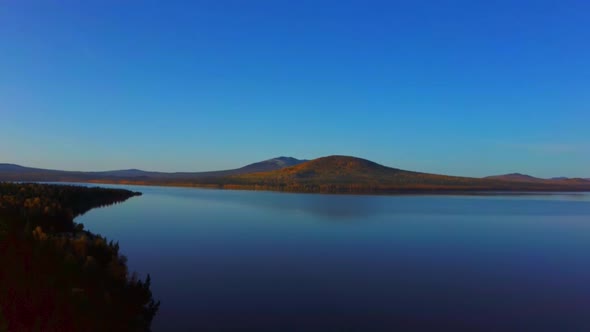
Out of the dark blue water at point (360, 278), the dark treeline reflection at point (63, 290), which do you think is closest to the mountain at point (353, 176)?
the dark blue water at point (360, 278)

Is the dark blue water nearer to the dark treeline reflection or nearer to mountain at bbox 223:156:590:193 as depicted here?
the dark treeline reflection

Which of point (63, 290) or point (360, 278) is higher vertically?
point (63, 290)

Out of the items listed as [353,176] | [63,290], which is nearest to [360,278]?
[63,290]

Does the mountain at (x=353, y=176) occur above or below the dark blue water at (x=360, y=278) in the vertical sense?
above

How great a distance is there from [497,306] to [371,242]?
32.3ft

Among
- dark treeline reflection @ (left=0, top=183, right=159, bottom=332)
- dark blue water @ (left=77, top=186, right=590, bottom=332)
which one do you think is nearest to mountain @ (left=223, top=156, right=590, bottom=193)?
dark blue water @ (left=77, top=186, right=590, bottom=332)

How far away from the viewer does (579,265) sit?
15.6 meters

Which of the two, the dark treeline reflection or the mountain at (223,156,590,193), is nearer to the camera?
the dark treeline reflection

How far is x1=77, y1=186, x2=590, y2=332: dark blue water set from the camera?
915 cm

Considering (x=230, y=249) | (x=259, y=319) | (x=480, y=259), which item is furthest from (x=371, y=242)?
(x=259, y=319)

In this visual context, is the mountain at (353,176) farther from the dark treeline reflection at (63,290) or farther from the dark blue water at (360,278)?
the dark treeline reflection at (63,290)

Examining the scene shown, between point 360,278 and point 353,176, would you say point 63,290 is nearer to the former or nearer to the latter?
point 360,278

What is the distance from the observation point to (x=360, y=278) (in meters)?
12.8

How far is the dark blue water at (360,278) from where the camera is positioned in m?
9.15
